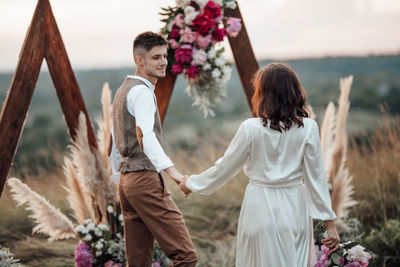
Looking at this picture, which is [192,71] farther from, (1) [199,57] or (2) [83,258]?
(2) [83,258]

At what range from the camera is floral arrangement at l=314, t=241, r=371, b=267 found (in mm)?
2646

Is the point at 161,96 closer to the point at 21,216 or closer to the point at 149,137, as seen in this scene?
the point at 149,137

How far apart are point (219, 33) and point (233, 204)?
269 centimetres

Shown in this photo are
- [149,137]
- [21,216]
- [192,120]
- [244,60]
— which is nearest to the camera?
[149,137]

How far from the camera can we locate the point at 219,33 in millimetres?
3711

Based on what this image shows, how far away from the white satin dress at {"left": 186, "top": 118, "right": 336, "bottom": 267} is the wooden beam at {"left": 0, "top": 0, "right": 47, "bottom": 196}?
1.82 metres

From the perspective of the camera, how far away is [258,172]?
97.2 inches

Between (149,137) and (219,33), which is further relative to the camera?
(219,33)

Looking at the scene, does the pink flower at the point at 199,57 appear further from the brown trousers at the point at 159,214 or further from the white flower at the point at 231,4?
the brown trousers at the point at 159,214

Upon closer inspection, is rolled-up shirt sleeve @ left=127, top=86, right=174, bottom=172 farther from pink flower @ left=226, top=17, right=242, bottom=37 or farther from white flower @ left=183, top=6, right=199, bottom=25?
pink flower @ left=226, top=17, right=242, bottom=37

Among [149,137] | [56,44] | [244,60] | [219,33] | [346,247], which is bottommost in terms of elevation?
[346,247]

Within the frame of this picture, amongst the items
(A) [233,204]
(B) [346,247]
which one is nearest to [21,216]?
(A) [233,204]

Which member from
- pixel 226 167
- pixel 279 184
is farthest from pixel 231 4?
pixel 279 184

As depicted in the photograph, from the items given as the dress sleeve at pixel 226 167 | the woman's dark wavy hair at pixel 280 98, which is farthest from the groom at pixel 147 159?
the woman's dark wavy hair at pixel 280 98
